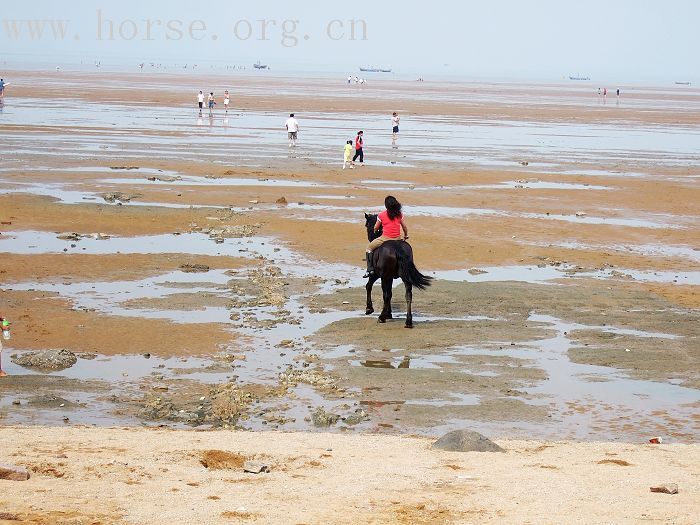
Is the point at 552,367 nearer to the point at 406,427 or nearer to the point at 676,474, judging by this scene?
the point at 406,427

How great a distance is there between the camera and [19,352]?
559 inches

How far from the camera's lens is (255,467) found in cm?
923

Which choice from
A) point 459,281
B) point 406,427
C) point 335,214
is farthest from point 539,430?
point 335,214

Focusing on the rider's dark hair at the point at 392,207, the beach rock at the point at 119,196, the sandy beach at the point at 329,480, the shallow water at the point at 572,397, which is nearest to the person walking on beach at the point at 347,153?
the beach rock at the point at 119,196

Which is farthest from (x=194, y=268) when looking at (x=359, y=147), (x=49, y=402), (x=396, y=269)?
(x=359, y=147)

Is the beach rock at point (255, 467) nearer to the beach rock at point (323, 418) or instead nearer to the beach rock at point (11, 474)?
the beach rock at point (11, 474)

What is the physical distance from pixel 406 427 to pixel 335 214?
16.3 m

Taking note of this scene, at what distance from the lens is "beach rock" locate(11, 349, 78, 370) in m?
13.6

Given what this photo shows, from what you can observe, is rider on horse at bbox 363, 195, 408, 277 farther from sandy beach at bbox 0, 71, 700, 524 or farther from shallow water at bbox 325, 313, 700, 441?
shallow water at bbox 325, 313, 700, 441

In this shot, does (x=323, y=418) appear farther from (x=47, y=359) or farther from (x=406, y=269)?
(x=406, y=269)

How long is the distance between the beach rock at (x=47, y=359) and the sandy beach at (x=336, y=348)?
18 centimetres

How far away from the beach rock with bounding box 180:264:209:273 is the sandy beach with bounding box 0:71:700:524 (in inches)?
2.3

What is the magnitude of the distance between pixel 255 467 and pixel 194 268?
435 inches

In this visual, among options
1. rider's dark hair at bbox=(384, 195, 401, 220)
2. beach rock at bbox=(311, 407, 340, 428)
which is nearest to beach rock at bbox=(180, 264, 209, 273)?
rider's dark hair at bbox=(384, 195, 401, 220)
